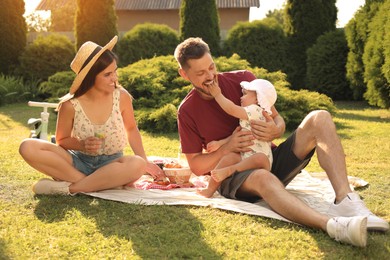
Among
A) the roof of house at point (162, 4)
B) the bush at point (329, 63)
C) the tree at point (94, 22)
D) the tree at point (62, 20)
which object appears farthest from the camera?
the tree at point (62, 20)

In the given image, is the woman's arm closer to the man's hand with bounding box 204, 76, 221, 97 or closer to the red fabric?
the red fabric

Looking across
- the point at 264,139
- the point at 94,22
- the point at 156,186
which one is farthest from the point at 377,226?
the point at 94,22

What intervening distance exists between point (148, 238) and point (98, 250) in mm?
328

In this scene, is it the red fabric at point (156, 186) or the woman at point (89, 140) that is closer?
the woman at point (89, 140)

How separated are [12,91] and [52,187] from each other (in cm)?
1038

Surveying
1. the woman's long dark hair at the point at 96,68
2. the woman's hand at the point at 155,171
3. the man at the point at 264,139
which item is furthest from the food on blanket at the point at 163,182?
the woman's long dark hair at the point at 96,68

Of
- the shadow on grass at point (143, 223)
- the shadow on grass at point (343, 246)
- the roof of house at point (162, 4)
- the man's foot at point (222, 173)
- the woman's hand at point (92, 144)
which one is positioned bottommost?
the shadow on grass at point (143, 223)

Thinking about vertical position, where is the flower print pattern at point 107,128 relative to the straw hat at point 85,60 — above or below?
below

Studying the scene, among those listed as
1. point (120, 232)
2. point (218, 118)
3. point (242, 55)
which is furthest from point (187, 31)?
point (120, 232)

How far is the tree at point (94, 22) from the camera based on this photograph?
14.6 metres

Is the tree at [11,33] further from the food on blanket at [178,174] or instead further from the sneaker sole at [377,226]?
the sneaker sole at [377,226]

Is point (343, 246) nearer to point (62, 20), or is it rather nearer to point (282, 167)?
point (282, 167)

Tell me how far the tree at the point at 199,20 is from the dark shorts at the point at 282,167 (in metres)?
10.9

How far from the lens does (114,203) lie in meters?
4.13
